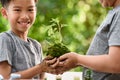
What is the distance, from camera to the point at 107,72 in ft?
4.74

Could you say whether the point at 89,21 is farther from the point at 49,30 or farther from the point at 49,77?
the point at 49,30

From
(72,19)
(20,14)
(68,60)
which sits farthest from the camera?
(72,19)

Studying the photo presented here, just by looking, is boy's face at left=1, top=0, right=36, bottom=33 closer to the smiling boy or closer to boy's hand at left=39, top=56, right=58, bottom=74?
the smiling boy

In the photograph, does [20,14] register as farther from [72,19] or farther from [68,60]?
[72,19]

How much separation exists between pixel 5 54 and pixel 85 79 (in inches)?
12.3

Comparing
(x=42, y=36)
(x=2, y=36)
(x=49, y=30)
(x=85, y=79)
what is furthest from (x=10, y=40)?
(x=42, y=36)

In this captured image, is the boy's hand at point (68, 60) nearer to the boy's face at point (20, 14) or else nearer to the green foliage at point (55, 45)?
the green foliage at point (55, 45)

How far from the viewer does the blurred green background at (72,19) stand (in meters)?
2.80

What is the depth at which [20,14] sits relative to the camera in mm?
1560

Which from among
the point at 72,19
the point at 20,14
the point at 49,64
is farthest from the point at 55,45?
the point at 72,19

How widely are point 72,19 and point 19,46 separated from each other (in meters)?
1.29

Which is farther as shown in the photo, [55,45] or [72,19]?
[72,19]

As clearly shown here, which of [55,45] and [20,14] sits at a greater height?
[20,14]

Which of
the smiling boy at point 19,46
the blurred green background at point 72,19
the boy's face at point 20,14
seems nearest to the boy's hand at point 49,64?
the smiling boy at point 19,46
